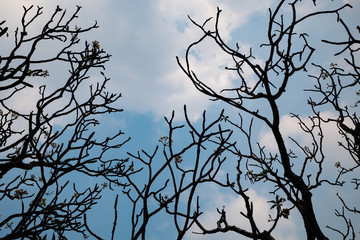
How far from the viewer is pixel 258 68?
8.28 ft

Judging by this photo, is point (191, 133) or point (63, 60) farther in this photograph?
point (63, 60)

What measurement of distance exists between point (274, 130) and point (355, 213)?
15.1 ft

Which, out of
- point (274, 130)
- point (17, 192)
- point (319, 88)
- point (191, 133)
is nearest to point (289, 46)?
point (274, 130)

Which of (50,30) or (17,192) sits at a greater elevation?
(50,30)

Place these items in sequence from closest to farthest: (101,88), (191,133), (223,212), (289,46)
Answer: (191,133) → (223,212) → (289,46) → (101,88)

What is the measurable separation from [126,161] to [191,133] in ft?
11.0

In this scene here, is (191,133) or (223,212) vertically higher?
(191,133)

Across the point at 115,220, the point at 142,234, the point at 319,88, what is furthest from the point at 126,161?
the point at 319,88

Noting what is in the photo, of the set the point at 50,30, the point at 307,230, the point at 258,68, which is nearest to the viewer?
the point at 258,68

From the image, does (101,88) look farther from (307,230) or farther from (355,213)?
(355,213)

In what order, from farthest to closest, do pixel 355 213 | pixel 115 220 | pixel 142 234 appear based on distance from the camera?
pixel 355 213, pixel 115 220, pixel 142 234

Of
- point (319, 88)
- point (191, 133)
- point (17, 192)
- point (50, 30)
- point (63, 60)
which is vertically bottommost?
point (191, 133)

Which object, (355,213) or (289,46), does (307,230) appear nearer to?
(289,46)

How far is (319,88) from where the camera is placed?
5.50 metres
